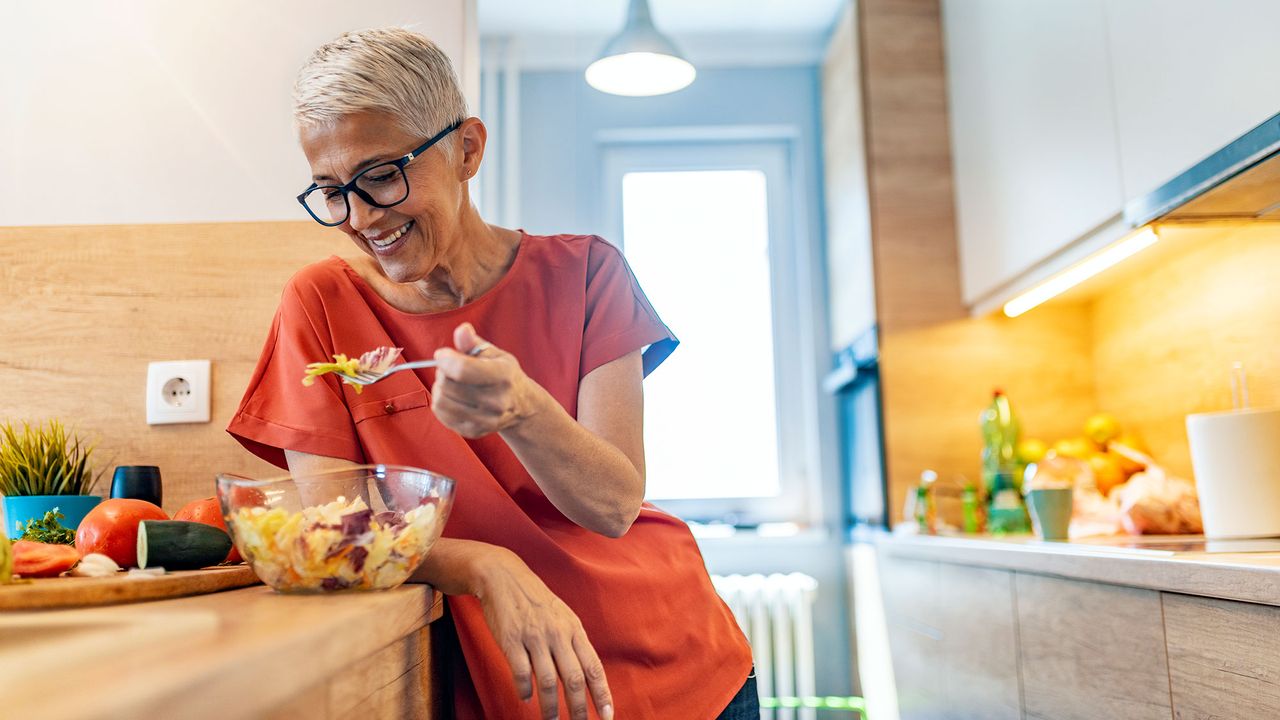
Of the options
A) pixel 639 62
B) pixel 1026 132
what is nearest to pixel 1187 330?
pixel 1026 132

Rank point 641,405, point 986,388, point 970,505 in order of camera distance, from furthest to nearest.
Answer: point 986,388, point 970,505, point 641,405

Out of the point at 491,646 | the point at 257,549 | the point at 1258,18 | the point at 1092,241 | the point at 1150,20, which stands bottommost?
the point at 491,646

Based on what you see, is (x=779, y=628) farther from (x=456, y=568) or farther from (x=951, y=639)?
(x=456, y=568)

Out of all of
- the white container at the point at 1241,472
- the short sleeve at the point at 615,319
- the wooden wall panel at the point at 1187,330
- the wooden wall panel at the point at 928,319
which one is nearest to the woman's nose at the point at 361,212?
the short sleeve at the point at 615,319

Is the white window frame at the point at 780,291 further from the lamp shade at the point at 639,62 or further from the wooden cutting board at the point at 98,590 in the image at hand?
the wooden cutting board at the point at 98,590

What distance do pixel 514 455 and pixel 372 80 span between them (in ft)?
1.29

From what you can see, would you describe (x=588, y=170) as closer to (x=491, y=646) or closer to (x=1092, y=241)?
(x=1092, y=241)

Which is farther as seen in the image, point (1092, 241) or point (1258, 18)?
point (1092, 241)

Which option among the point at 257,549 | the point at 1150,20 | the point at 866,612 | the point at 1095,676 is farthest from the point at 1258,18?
the point at 866,612

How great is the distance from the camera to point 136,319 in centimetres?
Result: 143

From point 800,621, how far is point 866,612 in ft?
0.69

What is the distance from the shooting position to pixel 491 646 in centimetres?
92

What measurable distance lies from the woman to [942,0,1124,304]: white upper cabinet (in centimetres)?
119

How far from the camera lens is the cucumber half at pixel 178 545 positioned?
2.71 feet
